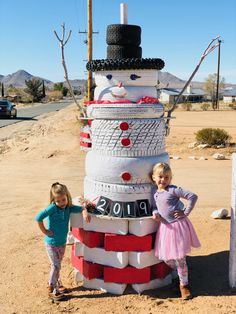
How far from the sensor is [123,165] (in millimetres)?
4562

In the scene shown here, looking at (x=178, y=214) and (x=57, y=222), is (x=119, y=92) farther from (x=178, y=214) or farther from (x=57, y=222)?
(x=57, y=222)

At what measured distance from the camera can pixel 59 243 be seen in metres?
4.65

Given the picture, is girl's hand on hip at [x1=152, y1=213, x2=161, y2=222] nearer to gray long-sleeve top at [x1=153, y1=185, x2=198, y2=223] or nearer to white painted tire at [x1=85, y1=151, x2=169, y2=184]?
→ gray long-sleeve top at [x1=153, y1=185, x2=198, y2=223]

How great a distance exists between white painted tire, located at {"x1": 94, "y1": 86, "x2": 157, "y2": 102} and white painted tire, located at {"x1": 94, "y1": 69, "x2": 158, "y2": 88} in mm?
42

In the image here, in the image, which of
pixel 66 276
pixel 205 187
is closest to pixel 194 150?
pixel 205 187

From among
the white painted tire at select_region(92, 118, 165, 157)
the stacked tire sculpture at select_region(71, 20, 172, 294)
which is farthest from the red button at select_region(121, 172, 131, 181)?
the white painted tire at select_region(92, 118, 165, 157)

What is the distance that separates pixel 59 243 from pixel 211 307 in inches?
63.4

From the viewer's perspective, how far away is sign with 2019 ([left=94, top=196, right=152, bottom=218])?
455 centimetres

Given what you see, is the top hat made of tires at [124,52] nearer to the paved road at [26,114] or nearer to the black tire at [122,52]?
the black tire at [122,52]

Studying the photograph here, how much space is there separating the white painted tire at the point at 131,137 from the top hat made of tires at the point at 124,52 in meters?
0.55

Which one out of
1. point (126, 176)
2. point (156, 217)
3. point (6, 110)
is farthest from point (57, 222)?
point (6, 110)

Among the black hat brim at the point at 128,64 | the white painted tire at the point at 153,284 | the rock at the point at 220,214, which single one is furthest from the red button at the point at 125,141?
the rock at the point at 220,214

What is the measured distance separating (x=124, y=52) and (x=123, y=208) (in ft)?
5.23

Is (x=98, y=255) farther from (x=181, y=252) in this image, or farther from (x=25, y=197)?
(x=25, y=197)
